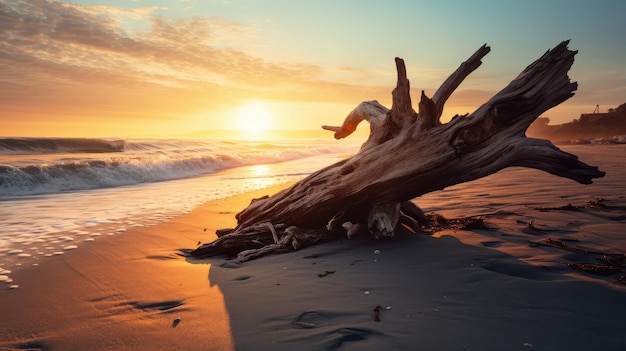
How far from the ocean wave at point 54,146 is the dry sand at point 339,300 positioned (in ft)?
88.9

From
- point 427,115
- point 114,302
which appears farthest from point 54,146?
point 427,115

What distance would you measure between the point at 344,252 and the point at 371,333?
1.91m

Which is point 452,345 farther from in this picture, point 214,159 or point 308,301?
point 214,159

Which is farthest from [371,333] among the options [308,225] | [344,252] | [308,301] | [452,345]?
[308,225]

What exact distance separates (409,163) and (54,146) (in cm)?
3120

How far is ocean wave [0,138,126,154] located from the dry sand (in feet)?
88.9

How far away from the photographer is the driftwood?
11.5ft

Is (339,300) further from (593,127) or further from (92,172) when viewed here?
(593,127)

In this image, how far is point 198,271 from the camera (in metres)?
4.13

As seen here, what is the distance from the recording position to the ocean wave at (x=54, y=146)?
84.4 feet

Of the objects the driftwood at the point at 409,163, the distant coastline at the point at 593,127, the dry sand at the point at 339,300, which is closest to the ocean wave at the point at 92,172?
the dry sand at the point at 339,300

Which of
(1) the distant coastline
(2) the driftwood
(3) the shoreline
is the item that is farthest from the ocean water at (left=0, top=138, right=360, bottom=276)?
(1) the distant coastline

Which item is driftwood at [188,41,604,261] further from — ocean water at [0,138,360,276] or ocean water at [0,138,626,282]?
ocean water at [0,138,360,276]

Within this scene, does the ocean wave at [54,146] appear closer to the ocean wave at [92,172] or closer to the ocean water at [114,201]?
the ocean wave at [92,172]
